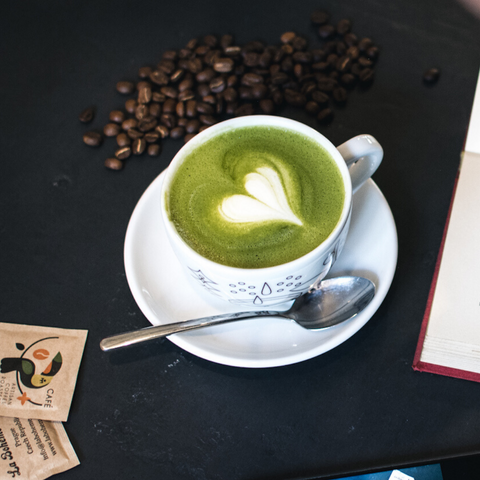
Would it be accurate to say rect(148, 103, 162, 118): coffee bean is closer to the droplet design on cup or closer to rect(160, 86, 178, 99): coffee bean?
rect(160, 86, 178, 99): coffee bean

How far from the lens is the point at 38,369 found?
1.20 m

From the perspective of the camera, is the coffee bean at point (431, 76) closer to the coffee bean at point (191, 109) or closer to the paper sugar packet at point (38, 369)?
the coffee bean at point (191, 109)

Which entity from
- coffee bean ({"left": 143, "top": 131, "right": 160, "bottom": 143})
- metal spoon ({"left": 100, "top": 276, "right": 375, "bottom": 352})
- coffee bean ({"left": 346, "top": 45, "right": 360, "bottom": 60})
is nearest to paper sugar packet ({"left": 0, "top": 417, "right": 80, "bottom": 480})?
metal spoon ({"left": 100, "top": 276, "right": 375, "bottom": 352})

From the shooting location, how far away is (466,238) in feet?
4.13

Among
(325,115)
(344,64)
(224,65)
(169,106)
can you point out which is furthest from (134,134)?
(344,64)

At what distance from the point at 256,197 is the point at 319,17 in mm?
954

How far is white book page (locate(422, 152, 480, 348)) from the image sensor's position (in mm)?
1150

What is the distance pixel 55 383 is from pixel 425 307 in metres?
0.93

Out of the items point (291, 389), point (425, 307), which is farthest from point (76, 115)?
point (425, 307)

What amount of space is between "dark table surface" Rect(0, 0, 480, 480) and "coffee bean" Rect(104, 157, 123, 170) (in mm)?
29

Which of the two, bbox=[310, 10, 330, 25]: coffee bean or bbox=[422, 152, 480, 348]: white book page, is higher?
bbox=[310, 10, 330, 25]: coffee bean

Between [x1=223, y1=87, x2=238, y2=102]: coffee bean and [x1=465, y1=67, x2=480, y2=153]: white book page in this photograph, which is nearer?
[x1=465, y1=67, x2=480, y2=153]: white book page

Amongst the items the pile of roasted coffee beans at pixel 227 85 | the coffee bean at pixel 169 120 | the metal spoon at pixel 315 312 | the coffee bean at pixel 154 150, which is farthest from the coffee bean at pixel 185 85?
the metal spoon at pixel 315 312

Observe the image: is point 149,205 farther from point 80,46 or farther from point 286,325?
point 80,46
